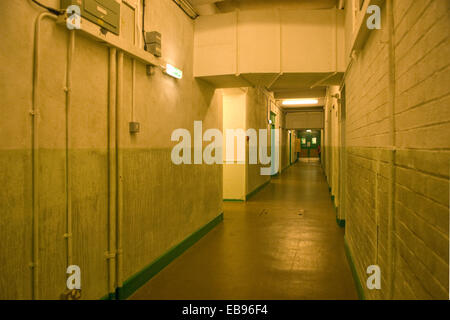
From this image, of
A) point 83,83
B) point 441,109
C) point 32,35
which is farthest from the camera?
point 83,83

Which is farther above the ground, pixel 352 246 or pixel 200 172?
pixel 200 172

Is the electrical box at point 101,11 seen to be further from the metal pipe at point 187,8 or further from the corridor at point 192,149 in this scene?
the metal pipe at point 187,8

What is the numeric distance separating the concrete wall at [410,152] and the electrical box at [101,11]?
2194 millimetres

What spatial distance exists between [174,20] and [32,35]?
2.35m

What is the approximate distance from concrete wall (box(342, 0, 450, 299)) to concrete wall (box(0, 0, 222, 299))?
2.27 meters

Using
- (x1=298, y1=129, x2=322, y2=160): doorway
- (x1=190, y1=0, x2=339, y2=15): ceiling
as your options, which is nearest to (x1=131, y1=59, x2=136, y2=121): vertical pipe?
(x1=190, y1=0, x2=339, y2=15): ceiling

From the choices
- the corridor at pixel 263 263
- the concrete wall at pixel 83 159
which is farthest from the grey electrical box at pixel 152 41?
the corridor at pixel 263 263

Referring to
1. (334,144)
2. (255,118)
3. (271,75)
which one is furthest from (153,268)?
(255,118)

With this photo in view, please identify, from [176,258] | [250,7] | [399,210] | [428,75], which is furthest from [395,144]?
[250,7]

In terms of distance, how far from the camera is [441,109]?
1.23m

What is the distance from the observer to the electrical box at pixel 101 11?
7.48ft

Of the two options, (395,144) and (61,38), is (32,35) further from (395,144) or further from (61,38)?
(395,144)

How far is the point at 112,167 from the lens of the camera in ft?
9.13

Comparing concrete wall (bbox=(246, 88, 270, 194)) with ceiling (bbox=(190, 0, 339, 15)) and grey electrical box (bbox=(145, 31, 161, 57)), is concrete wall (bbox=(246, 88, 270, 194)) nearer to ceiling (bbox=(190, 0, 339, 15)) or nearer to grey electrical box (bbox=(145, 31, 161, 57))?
ceiling (bbox=(190, 0, 339, 15))
